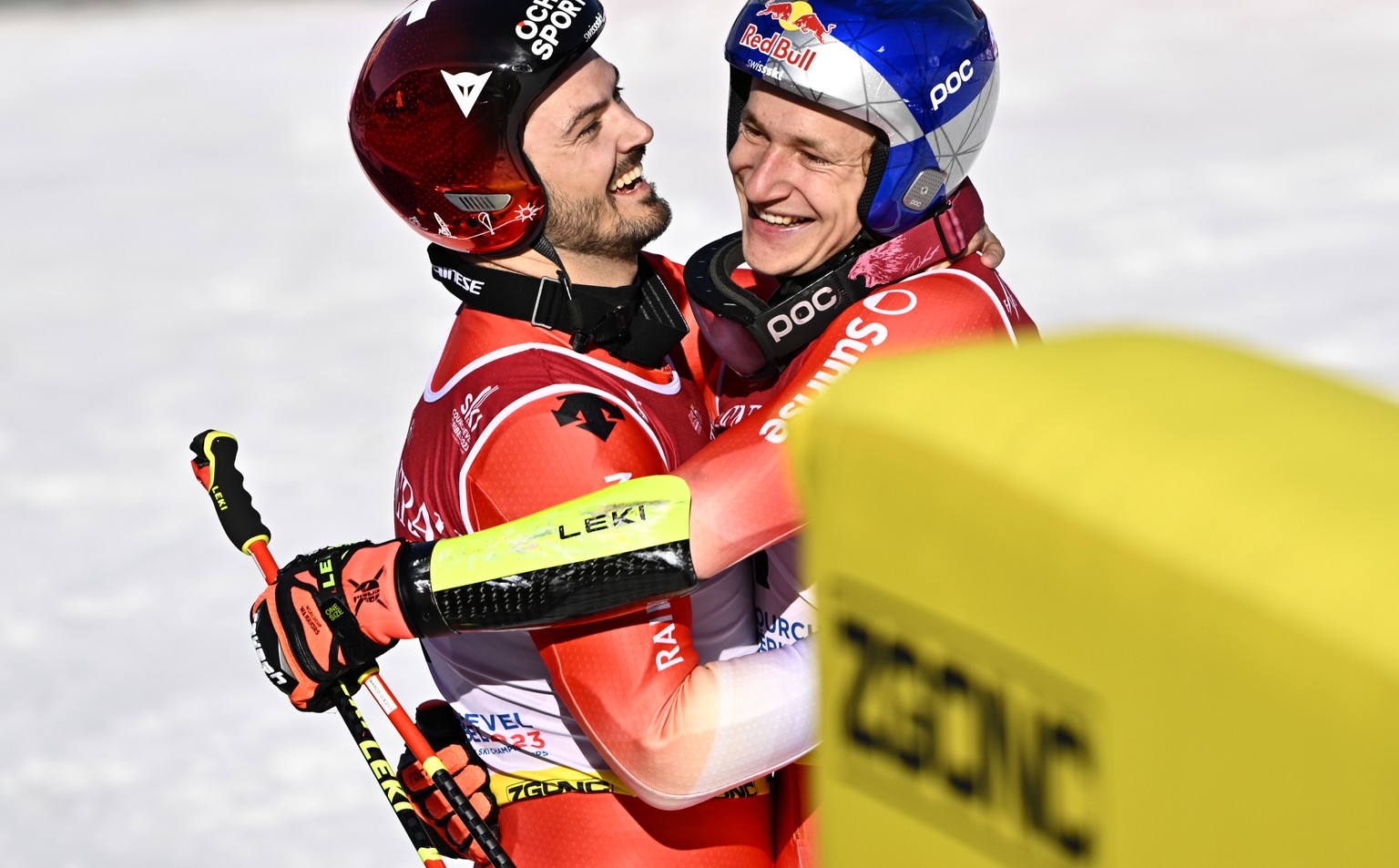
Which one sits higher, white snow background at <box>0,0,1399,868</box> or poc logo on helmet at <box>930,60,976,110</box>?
poc logo on helmet at <box>930,60,976,110</box>

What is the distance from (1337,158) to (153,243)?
18.8ft

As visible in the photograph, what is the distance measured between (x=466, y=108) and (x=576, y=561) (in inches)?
29.2

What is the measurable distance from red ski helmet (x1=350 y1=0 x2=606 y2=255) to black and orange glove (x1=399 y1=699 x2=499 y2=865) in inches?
32.1

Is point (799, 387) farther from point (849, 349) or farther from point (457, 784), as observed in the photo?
point (457, 784)

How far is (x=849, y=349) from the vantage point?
8.67 feet

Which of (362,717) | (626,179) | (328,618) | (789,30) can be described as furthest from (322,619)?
(789,30)

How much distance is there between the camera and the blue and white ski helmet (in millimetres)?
2727

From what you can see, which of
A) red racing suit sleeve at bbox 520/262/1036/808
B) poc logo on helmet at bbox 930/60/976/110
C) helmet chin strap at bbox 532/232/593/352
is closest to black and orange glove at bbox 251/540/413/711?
red racing suit sleeve at bbox 520/262/1036/808

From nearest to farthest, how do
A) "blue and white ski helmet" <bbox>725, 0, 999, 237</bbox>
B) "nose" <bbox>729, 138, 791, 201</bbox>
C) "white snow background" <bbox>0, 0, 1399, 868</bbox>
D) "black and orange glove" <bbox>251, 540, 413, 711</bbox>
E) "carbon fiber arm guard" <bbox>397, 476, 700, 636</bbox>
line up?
1. "carbon fiber arm guard" <bbox>397, 476, 700, 636</bbox>
2. "black and orange glove" <bbox>251, 540, 413, 711</bbox>
3. "blue and white ski helmet" <bbox>725, 0, 999, 237</bbox>
4. "nose" <bbox>729, 138, 791, 201</bbox>
5. "white snow background" <bbox>0, 0, 1399, 868</bbox>

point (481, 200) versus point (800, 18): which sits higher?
point (800, 18)

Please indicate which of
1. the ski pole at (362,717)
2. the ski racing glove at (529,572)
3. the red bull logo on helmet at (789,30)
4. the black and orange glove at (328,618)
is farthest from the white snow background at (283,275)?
the red bull logo on helmet at (789,30)

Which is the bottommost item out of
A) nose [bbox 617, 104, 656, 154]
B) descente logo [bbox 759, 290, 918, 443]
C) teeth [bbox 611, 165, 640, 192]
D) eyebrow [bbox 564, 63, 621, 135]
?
descente logo [bbox 759, 290, 918, 443]

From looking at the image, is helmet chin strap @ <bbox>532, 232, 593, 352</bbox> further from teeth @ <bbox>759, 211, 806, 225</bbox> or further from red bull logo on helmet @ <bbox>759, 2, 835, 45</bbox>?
red bull logo on helmet @ <bbox>759, 2, 835, 45</bbox>

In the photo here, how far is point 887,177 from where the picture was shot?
2826mm
